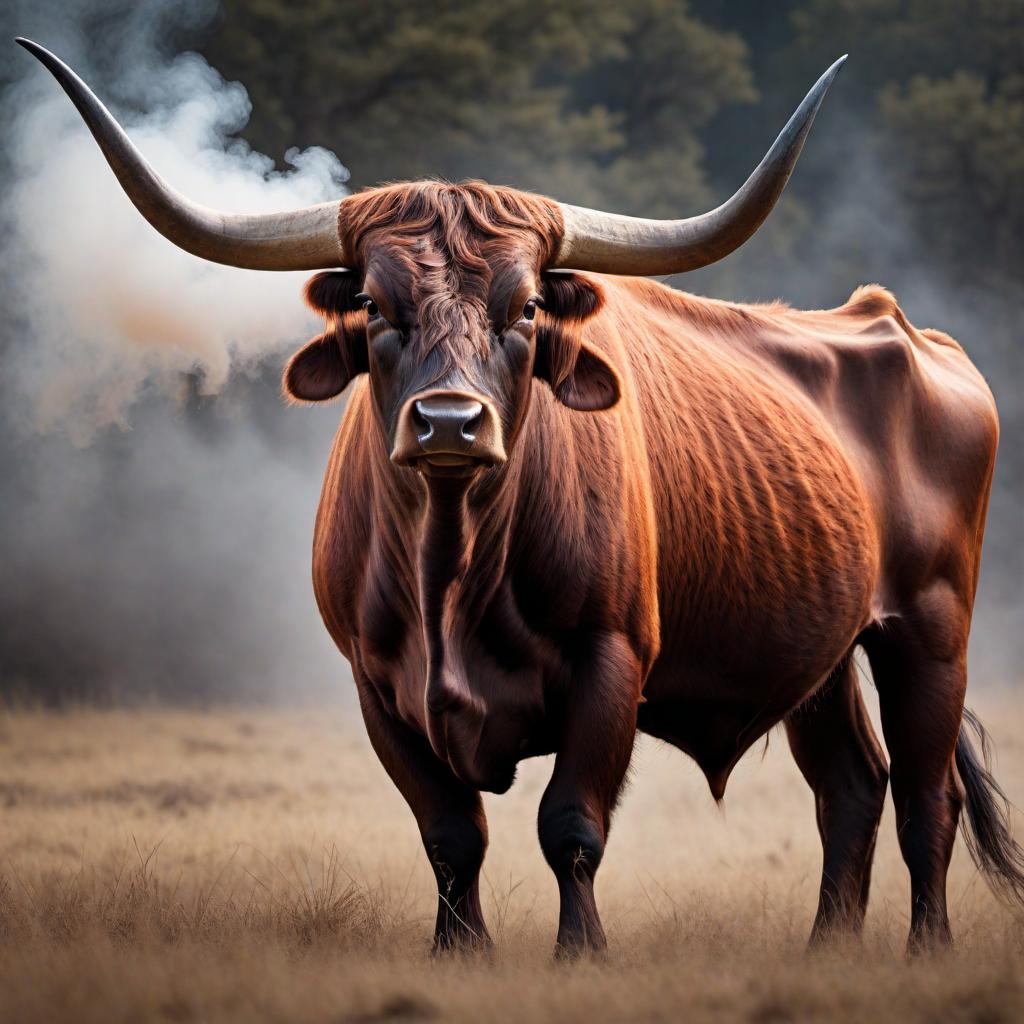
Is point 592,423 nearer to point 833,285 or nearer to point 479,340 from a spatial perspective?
point 479,340

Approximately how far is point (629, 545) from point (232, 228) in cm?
150

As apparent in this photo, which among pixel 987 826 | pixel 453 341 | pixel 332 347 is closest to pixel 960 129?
pixel 987 826

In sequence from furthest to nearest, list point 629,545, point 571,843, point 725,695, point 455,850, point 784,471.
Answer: point 784,471 → point 725,695 → point 455,850 → point 629,545 → point 571,843

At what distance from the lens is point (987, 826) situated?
6207mm

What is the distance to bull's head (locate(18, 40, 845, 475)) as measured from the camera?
3842 mm

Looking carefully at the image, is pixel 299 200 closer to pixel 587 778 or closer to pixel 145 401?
pixel 587 778

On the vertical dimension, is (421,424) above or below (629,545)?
above

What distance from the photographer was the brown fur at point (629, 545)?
Result: 425 cm

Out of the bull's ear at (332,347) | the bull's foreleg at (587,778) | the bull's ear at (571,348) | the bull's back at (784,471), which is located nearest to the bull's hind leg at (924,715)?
the bull's back at (784,471)

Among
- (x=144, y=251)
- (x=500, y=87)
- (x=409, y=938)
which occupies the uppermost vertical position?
(x=500, y=87)

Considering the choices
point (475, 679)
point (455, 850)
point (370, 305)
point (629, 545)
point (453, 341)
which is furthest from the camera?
point (455, 850)

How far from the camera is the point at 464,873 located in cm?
474

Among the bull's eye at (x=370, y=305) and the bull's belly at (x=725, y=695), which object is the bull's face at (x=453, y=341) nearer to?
the bull's eye at (x=370, y=305)

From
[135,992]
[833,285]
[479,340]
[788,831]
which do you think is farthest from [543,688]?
[833,285]
